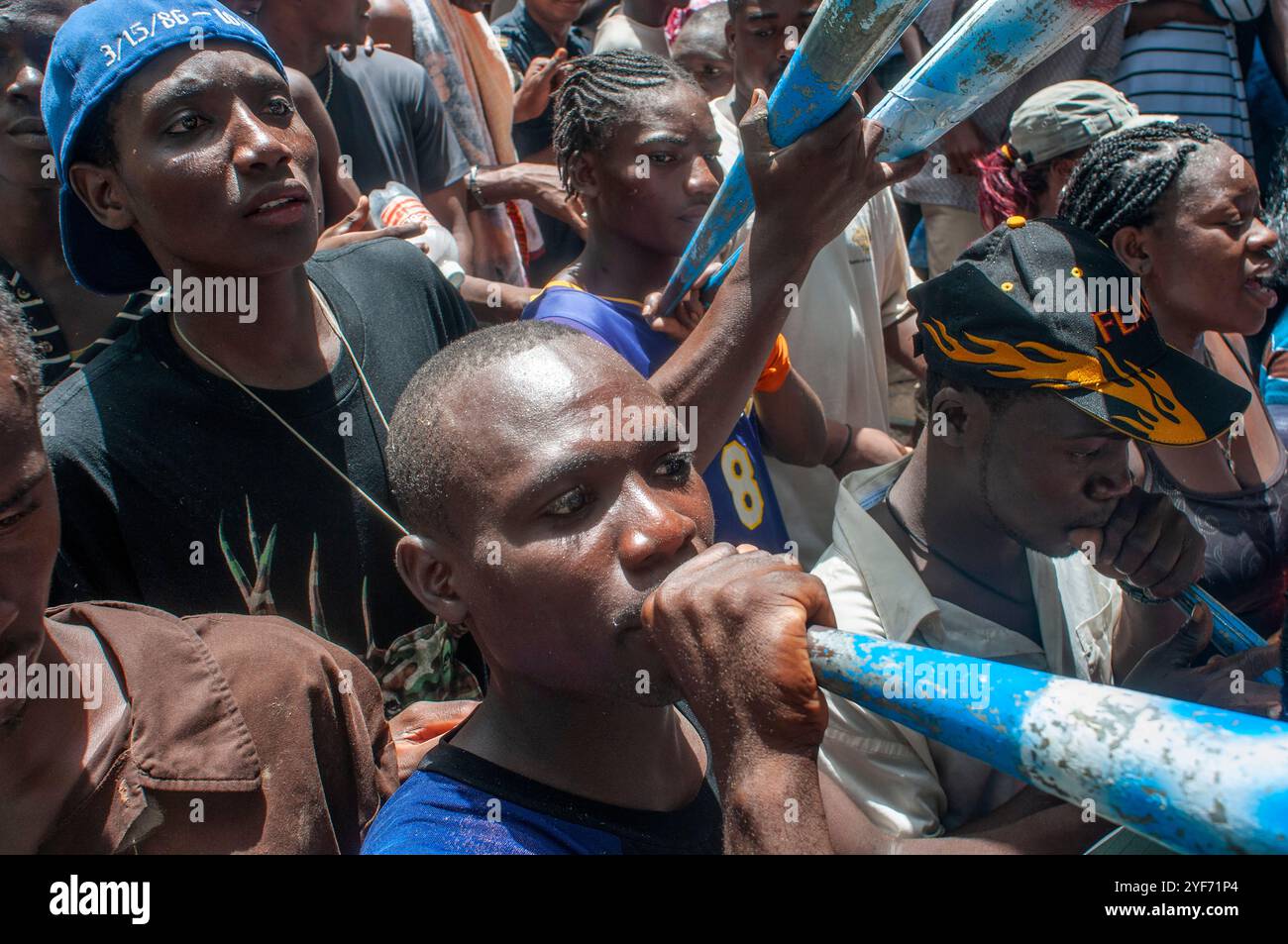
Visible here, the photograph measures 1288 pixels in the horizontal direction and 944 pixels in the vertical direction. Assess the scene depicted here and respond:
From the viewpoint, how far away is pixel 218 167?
2.12 m

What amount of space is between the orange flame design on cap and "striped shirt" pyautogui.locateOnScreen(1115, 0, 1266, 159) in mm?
2978

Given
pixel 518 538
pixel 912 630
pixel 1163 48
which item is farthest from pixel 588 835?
pixel 1163 48

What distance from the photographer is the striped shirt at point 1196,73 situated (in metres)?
4.67

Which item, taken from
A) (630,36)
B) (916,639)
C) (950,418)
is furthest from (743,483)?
(630,36)

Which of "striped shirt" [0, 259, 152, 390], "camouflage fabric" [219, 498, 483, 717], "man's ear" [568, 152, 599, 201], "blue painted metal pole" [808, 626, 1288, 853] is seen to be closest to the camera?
"blue painted metal pole" [808, 626, 1288, 853]

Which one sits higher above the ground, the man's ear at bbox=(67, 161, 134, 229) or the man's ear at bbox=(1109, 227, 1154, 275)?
the man's ear at bbox=(67, 161, 134, 229)

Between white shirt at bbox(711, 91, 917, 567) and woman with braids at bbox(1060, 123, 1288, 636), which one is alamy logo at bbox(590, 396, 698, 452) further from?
woman with braids at bbox(1060, 123, 1288, 636)

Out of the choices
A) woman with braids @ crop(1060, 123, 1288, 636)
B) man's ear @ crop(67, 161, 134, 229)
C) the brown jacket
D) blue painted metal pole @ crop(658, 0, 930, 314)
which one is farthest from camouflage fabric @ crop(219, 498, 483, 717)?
woman with braids @ crop(1060, 123, 1288, 636)

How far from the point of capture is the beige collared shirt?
194 centimetres

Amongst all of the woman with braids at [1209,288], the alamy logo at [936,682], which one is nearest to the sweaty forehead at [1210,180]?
the woman with braids at [1209,288]

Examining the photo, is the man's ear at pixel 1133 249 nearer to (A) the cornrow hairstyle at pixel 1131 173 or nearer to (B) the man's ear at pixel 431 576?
(A) the cornrow hairstyle at pixel 1131 173

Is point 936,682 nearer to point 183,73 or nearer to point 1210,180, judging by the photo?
point 183,73

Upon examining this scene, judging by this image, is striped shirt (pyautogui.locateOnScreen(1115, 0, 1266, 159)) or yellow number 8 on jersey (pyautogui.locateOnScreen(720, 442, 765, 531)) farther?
striped shirt (pyautogui.locateOnScreen(1115, 0, 1266, 159))
